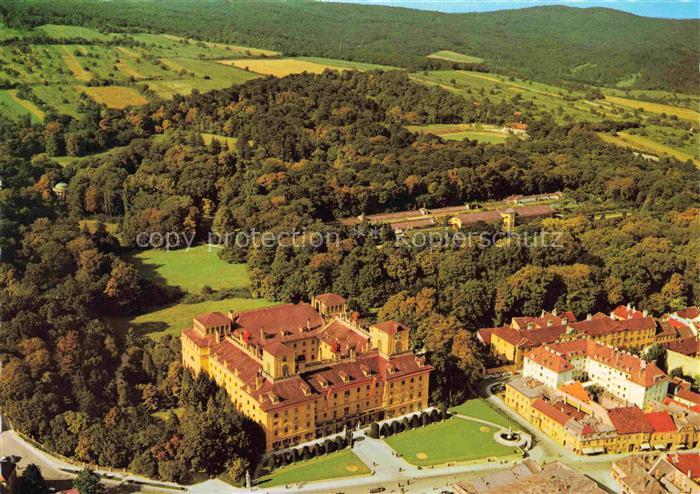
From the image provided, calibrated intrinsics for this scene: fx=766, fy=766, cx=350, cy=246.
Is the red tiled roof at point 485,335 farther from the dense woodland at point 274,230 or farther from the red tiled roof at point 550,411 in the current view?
the red tiled roof at point 550,411

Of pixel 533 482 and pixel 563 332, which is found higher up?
pixel 563 332

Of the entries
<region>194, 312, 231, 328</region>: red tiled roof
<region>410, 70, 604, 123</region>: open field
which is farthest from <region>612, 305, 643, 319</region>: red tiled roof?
<region>410, 70, 604, 123</region>: open field

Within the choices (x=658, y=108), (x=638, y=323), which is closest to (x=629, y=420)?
(x=638, y=323)

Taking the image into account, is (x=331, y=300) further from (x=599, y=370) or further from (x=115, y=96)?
(x=115, y=96)

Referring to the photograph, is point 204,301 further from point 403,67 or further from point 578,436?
point 403,67

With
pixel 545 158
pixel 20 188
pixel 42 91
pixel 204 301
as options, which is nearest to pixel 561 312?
pixel 204 301

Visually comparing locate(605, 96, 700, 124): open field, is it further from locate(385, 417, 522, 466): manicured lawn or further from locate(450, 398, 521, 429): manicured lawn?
locate(385, 417, 522, 466): manicured lawn

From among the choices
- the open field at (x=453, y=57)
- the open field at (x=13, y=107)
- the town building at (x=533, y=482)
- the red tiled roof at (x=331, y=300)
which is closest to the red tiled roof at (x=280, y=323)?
the red tiled roof at (x=331, y=300)

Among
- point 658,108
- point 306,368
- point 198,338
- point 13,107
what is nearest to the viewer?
point 306,368
